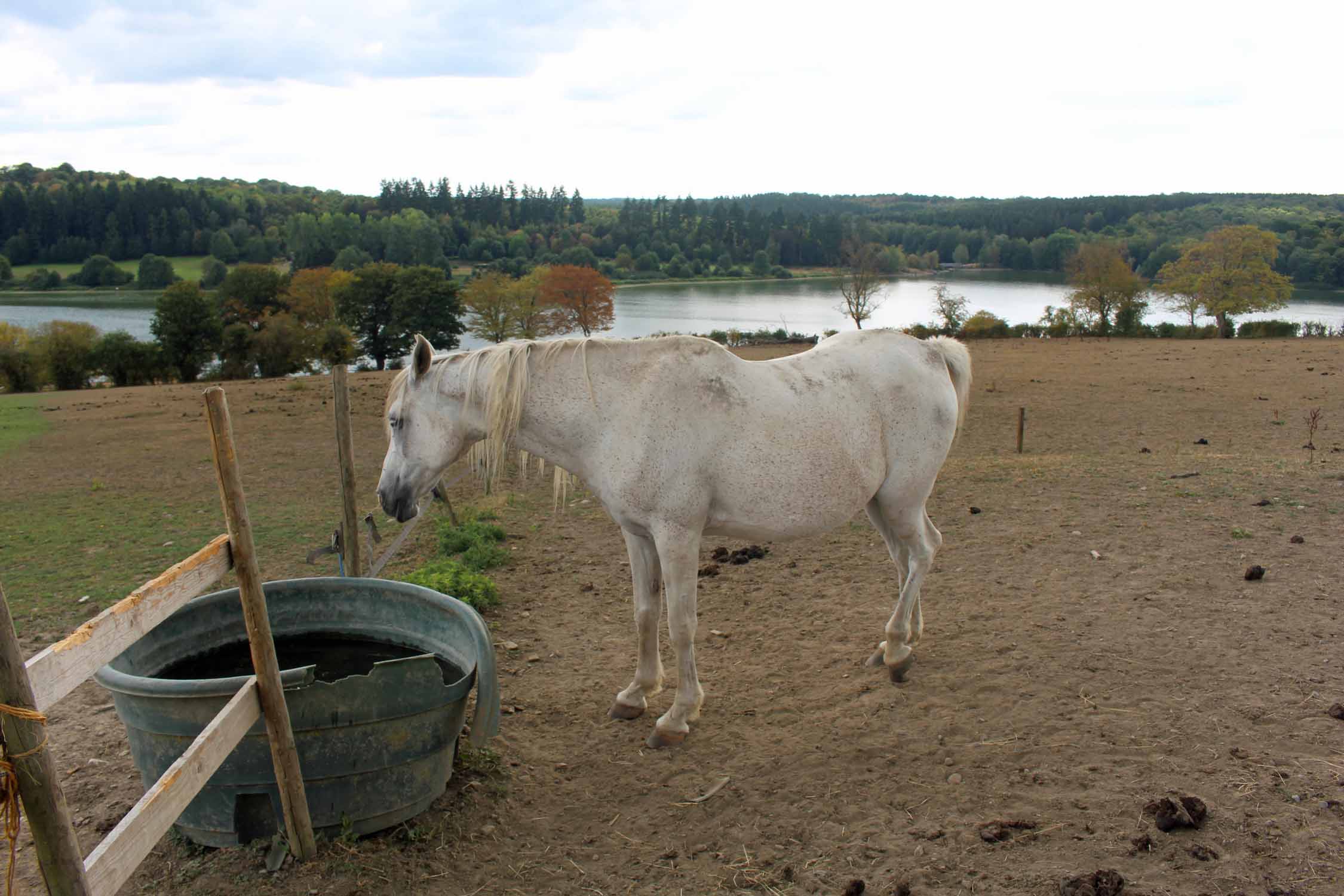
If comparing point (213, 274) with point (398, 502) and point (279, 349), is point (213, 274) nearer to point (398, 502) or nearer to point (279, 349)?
point (279, 349)

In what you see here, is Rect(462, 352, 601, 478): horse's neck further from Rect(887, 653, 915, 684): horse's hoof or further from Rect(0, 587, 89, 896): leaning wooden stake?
Rect(0, 587, 89, 896): leaning wooden stake

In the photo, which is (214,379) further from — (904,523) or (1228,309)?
(1228,309)

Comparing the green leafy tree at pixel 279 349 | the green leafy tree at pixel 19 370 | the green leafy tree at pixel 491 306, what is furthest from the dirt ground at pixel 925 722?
the green leafy tree at pixel 491 306

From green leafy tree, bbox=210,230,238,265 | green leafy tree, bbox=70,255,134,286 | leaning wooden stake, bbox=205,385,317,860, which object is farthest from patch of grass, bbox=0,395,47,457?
green leafy tree, bbox=210,230,238,265

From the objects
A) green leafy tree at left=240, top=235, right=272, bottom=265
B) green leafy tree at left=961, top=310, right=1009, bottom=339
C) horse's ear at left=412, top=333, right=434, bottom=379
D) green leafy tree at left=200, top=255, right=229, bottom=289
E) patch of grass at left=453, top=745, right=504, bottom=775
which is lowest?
green leafy tree at left=961, top=310, right=1009, bottom=339

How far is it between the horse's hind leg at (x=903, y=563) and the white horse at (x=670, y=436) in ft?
1.16

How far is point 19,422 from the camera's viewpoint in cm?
1894

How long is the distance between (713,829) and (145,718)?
2.36 meters

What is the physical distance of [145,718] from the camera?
127 inches

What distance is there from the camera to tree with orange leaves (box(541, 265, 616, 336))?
177 feet

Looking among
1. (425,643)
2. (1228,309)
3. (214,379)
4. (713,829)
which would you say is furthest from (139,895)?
(1228,309)

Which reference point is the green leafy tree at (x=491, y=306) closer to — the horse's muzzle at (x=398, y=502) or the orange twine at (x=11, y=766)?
the horse's muzzle at (x=398, y=502)

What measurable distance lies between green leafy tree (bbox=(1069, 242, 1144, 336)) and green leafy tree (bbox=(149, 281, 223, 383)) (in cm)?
4534

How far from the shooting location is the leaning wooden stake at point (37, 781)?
6.02 ft
